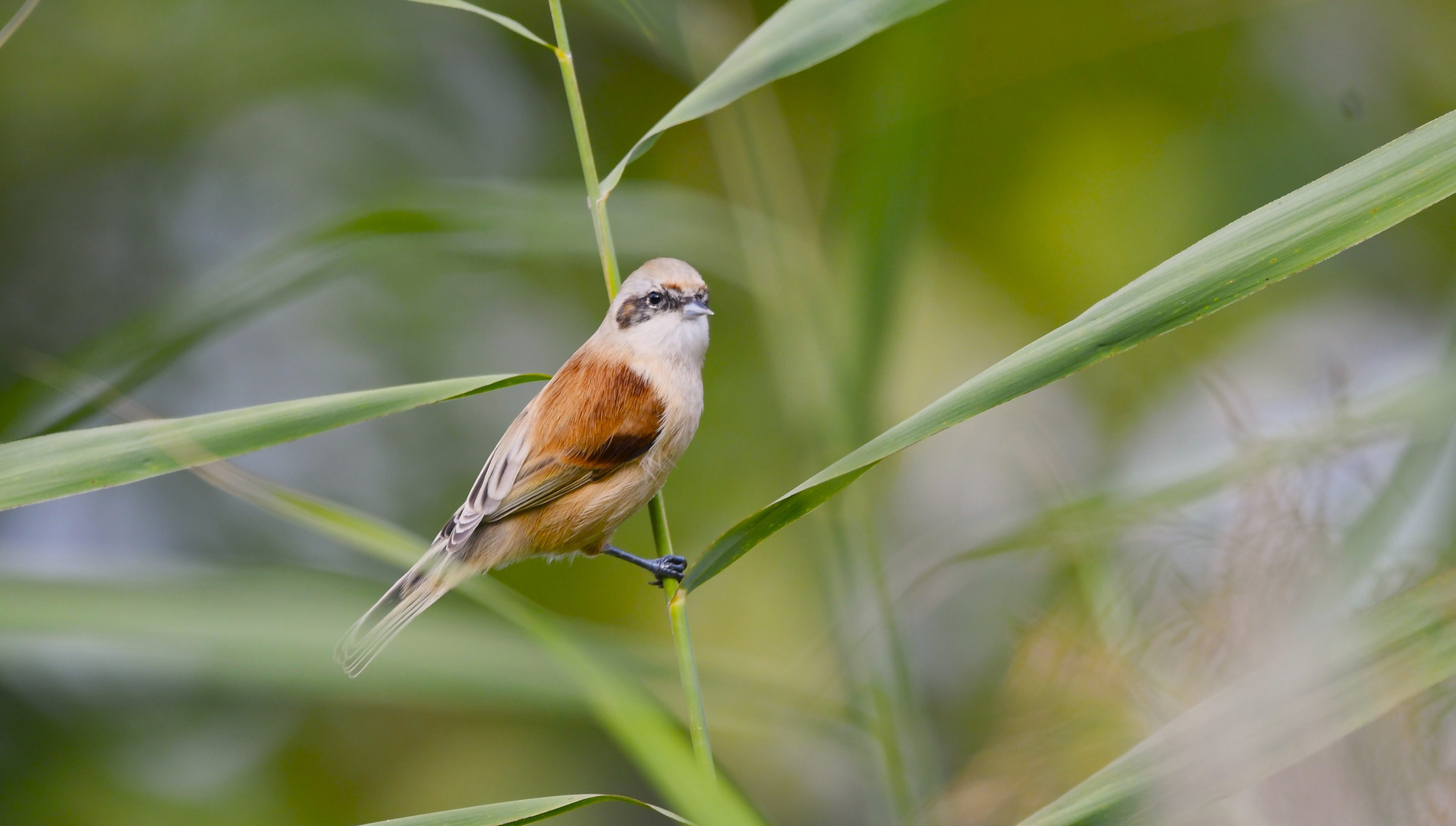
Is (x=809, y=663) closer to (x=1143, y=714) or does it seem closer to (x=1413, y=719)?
(x=1143, y=714)

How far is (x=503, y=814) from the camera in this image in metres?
0.77

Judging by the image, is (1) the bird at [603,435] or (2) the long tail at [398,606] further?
(1) the bird at [603,435]

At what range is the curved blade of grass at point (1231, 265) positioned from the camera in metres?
0.71

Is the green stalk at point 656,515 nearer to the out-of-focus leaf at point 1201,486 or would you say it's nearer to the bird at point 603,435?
the bird at point 603,435

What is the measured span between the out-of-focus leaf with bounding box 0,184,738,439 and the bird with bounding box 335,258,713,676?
0.13 meters

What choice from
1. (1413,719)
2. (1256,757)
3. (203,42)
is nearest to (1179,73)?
(1413,719)

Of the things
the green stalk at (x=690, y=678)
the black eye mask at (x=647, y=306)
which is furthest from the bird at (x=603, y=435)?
the green stalk at (x=690, y=678)

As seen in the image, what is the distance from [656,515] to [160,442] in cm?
54

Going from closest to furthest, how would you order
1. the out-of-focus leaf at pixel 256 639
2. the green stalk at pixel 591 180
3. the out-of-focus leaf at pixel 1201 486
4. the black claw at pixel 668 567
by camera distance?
the out-of-focus leaf at pixel 256 639
the green stalk at pixel 591 180
the black claw at pixel 668 567
the out-of-focus leaf at pixel 1201 486

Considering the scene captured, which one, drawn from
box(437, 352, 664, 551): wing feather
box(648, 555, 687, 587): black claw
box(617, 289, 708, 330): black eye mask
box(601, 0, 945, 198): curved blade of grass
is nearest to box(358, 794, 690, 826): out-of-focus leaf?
box(648, 555, 687, 587): black claw

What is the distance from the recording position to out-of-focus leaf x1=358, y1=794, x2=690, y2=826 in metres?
0.74

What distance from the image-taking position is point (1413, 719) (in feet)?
3.11

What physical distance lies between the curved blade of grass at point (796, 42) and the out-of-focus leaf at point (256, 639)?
1.64 ft

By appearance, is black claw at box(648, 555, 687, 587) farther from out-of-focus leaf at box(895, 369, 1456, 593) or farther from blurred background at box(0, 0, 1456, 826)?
out-of-focus leaf at box(895, 369, 1456, 593)
